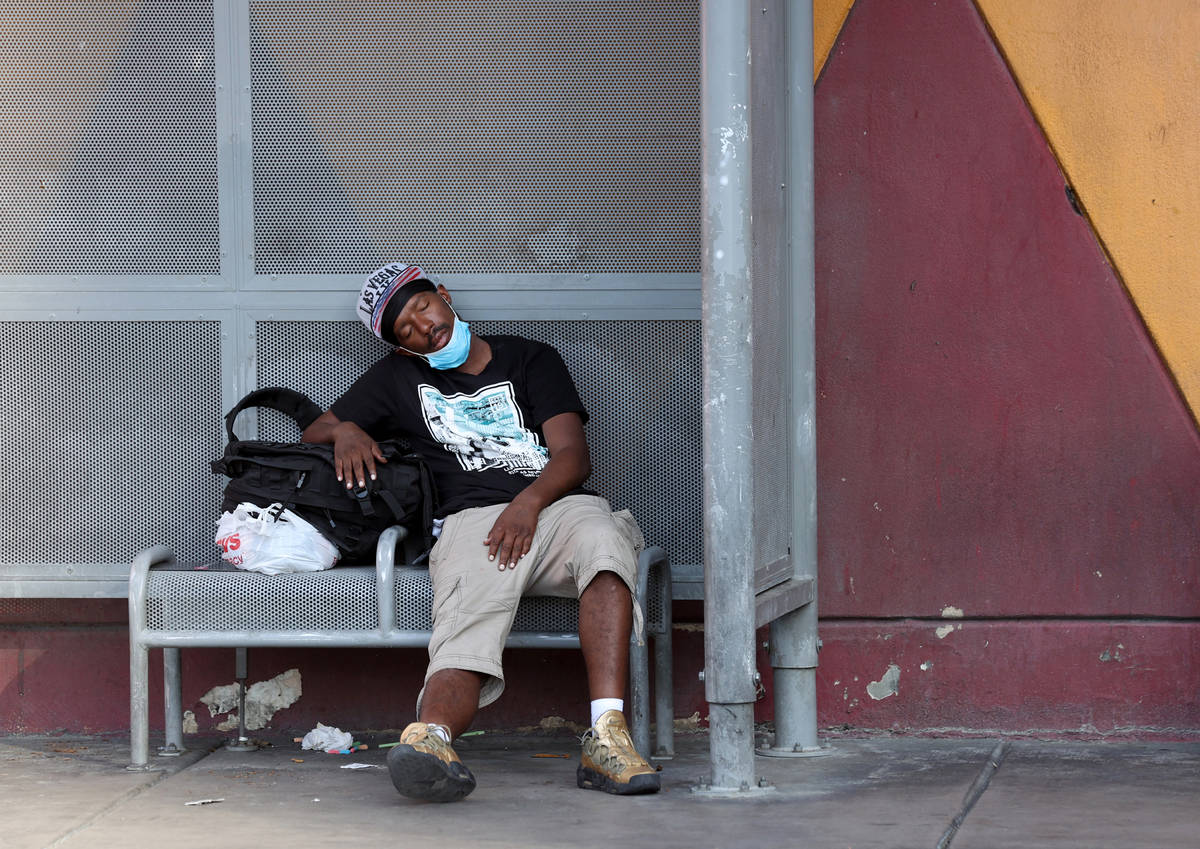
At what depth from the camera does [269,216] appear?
177 inches

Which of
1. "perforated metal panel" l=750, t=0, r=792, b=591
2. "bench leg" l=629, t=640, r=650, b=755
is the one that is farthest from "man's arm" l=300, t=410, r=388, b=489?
"perforated metal panel" l=750, t=0, r=792, b=591

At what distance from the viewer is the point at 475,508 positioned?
4.08m

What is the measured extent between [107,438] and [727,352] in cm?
209

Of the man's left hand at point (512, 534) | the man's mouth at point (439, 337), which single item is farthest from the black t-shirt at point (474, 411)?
the man's left hand at point (512, 534)

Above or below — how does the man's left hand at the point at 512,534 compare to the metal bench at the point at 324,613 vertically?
above

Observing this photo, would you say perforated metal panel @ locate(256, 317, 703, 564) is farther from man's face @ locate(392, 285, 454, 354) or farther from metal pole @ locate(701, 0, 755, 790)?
metal pole @ locate(701, 0, 755, 790)

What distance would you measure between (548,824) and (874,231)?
6.63 ft

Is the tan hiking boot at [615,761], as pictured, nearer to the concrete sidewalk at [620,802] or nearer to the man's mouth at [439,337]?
the concrete sidewalk at [620,802]

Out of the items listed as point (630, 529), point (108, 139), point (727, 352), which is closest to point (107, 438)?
point (108, 139)

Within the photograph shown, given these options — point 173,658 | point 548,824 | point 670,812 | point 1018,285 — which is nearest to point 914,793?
point 670,812

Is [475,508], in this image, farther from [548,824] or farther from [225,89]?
[225,89]

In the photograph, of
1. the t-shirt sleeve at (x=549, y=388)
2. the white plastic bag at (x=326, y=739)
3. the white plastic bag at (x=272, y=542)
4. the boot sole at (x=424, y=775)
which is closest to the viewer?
the boot sole at (x=424, y=775)

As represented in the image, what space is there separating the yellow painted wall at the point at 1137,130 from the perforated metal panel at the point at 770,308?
880 mm

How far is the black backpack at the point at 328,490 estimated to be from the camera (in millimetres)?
4105
